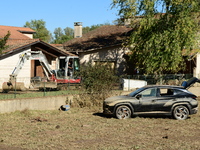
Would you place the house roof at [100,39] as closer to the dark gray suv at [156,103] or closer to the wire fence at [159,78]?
the wire fence at [159,78]

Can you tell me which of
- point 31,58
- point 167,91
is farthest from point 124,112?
point 31,58

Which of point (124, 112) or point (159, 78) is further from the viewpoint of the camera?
point (159, 78)

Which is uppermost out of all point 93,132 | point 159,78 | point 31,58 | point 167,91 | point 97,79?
point 31,58

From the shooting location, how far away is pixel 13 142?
10.7 meters

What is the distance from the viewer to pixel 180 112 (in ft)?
50.6

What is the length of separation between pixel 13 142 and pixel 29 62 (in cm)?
1990

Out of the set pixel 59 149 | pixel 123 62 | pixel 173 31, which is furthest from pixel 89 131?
pixel 123 62

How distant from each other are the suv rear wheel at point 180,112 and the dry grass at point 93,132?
0.35 m

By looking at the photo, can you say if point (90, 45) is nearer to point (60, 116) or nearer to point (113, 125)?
point (60, 116)

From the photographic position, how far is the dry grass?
10.3m

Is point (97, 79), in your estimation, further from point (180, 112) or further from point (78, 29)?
point (78, 29)

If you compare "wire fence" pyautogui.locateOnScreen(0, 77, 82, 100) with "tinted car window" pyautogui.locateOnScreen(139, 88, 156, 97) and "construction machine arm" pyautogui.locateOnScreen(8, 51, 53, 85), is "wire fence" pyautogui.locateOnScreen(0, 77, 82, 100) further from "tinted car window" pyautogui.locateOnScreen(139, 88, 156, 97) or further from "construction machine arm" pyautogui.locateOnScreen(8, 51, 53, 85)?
"tinted car window" pyautogui.locateOnScreen(139, 88, 156, 97)

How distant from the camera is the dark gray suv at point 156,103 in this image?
15.4 m

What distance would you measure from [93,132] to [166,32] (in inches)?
583
